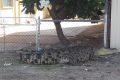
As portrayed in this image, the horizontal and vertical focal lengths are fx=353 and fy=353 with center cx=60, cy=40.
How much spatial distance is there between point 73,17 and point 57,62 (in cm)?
341

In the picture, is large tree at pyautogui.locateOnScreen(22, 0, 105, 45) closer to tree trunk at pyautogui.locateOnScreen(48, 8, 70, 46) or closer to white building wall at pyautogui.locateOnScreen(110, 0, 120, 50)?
tree trunk at pyautogui.locateOnScreen(48, 8, 70, 46)

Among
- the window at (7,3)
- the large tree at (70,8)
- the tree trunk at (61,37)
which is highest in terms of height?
the window at (7,3)

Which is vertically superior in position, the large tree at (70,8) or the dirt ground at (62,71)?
the large tree at (70,8)

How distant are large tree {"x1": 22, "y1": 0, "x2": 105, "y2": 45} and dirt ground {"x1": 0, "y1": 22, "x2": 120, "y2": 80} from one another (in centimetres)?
194

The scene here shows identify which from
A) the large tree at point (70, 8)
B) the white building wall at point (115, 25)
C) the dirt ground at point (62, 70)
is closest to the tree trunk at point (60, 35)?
the large tree at point (70, 8)

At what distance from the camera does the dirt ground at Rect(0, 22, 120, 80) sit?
8.38 meters

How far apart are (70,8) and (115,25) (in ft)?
5.41

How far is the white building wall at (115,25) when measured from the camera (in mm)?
11930

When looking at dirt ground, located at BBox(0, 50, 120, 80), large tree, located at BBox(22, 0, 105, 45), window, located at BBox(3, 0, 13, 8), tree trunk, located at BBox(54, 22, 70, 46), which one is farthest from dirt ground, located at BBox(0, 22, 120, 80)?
window, located at BBox(3, 0, 13, 8)

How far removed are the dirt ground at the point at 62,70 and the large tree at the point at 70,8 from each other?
1944mm

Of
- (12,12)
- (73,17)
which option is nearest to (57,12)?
(73,17)

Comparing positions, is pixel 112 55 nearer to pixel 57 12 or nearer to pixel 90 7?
pixel 90 7

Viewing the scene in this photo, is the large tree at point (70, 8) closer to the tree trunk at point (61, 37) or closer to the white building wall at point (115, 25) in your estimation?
the tree trunk at point (61, 37)

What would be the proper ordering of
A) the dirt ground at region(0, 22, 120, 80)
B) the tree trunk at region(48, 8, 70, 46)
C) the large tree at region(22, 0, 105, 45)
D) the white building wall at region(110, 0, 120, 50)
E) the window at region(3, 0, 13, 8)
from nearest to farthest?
the dirt ground at region(0, 22, 120, 80), the large tree at region(22, 0, 105, 45), the white building wall at region(110, 0, 120, 50), the tree trunk at region(48, 8, 70, 46), the window at region(3, 0, 13, 8)
